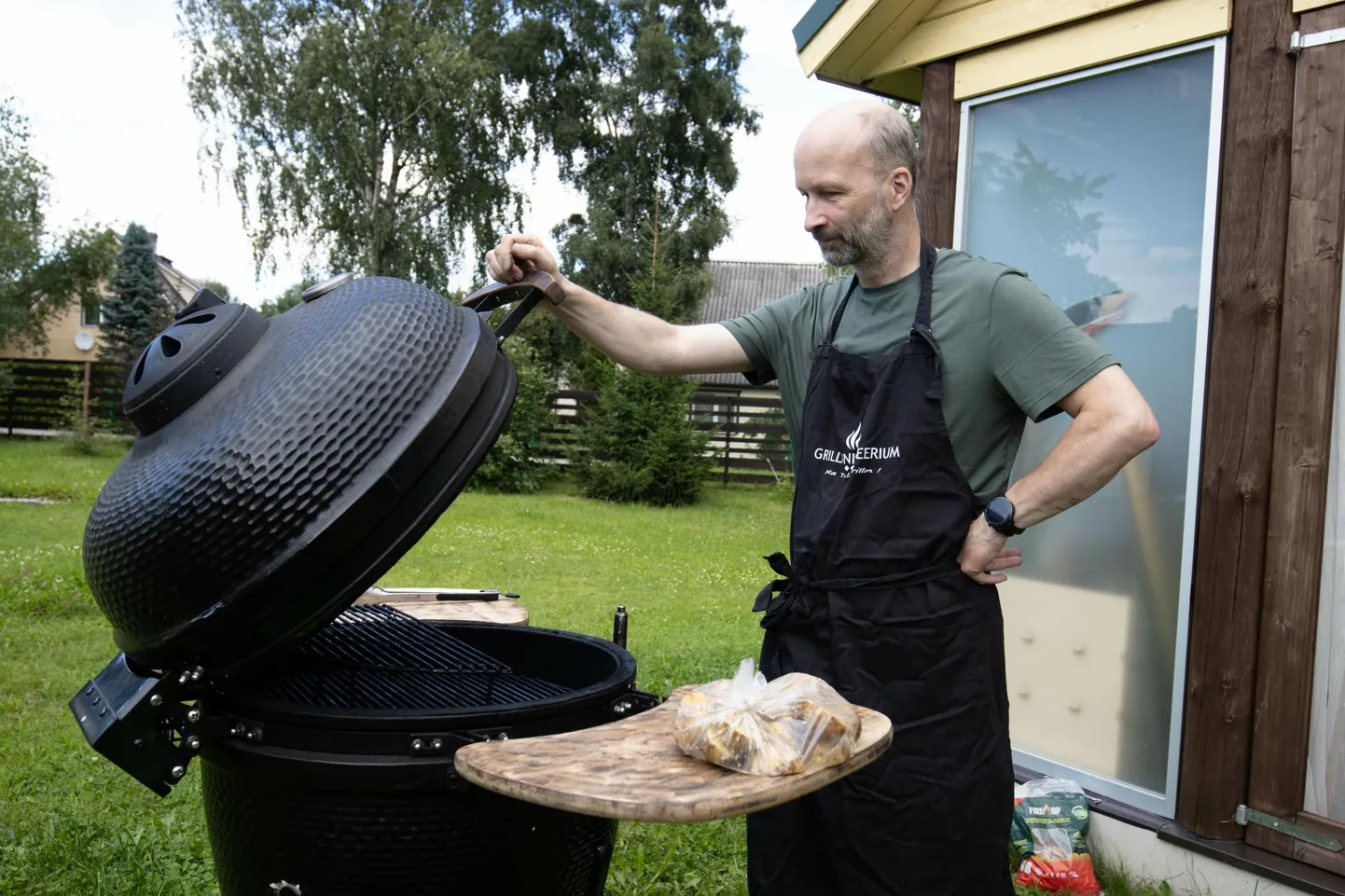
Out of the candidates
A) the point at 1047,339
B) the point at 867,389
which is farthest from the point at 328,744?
the point at 1047,339

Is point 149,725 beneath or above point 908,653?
beneath

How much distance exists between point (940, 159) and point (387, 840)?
3180mm

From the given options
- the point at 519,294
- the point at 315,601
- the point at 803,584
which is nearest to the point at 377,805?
the point at 315,601

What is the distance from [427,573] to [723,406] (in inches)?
386

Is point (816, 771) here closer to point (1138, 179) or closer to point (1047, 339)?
point (1047, 339)

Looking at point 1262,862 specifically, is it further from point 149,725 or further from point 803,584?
point 149,725

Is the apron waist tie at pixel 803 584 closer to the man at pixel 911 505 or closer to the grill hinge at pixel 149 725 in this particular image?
the man at pixel 911 505

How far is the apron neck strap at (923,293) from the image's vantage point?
2193 millimetres

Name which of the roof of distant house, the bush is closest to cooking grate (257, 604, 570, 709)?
the bush

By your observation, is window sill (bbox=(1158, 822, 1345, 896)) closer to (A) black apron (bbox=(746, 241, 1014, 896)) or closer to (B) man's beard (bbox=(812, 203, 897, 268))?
(A) black apron (bbox=(746, 241, 1014, 896))

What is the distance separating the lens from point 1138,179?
351 centimetres

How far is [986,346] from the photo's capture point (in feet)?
7.04

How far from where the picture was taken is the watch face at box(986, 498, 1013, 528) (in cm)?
202

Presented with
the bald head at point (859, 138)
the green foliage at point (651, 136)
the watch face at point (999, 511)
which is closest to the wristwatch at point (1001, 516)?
the watch face at point (999, 511)
